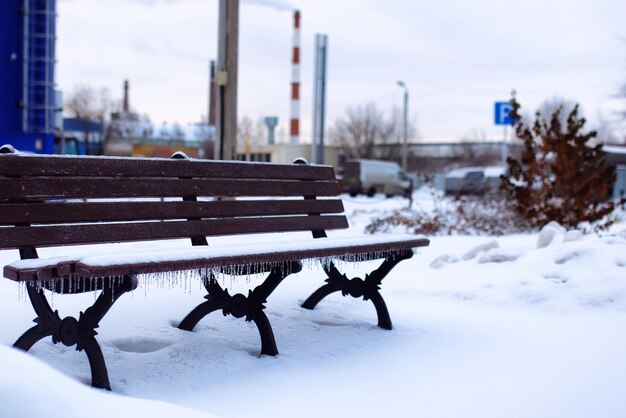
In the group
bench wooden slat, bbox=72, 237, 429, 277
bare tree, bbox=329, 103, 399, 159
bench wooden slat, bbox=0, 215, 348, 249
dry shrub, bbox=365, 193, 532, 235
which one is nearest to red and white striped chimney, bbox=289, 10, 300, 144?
bare tree, bbox=329, 103, 399, 159

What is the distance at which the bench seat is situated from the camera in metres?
2.74

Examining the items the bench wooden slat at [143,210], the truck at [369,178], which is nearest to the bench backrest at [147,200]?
the bench wooden slat at [143,210]

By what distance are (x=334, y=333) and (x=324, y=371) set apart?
0.80 meters

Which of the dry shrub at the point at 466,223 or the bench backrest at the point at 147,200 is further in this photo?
the dry shrub at the point at 466,223

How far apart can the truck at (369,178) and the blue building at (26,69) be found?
19.2 meters

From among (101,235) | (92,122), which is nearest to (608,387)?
(101,235)

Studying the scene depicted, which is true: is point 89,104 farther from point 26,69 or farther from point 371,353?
point 371,353

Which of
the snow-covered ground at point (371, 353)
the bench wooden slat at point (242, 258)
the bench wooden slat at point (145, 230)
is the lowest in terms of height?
the snow-covered ground at point (371, 353)

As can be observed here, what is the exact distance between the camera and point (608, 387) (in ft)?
11.3

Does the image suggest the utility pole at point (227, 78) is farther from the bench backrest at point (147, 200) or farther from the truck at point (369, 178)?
the truck at point (369, 178)

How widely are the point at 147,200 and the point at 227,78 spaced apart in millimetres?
5601

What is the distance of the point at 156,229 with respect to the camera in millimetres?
3723

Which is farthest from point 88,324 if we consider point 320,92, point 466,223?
point 320,92

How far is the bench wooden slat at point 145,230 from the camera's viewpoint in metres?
3.17
